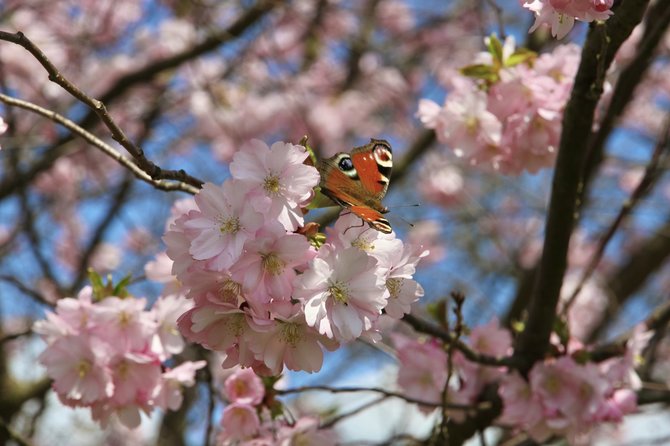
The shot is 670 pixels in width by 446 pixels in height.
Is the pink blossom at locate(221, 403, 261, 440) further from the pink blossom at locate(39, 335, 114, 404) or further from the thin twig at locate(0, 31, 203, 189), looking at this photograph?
the thin twig at locate(0, 31, 203, 189)

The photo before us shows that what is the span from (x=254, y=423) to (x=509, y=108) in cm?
109

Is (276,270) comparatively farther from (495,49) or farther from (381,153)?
(495,49)

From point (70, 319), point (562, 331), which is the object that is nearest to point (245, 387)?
point (70, 319)

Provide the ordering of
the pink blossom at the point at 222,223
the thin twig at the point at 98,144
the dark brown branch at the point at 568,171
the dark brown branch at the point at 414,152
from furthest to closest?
1. the dark brown branch at the point at 414,152
2. the dark brown branch at the point at 568,171
3. the thin twig at the point at 98,144
4. the pink blossom at the point at 222,223

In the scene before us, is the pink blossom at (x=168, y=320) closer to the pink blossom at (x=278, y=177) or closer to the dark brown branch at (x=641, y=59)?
the pink blossom at (x=278, y=177)

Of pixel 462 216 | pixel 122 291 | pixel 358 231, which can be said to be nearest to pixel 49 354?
pixel 122 291

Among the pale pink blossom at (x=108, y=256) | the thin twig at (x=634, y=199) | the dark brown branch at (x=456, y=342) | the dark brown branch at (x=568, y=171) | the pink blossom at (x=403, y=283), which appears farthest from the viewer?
the pale pink blossom at (x=108, y=256)

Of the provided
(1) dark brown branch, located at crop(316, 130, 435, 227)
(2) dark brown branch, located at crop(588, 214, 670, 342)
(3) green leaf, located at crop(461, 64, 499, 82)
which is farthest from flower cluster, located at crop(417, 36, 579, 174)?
(2) dark brown branch, located at crop(588, 214, 670, 342)

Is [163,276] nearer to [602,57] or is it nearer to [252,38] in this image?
[602,57]

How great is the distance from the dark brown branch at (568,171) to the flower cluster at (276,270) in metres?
0.70

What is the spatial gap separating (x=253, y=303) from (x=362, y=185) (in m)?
0.31

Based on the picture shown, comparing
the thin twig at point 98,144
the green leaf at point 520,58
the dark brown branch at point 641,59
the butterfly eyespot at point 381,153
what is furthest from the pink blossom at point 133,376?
the dark brown branch at point 641,59

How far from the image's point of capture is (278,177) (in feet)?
4.36

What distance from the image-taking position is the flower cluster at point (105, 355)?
174 cm
